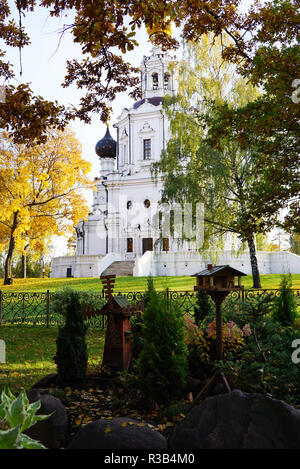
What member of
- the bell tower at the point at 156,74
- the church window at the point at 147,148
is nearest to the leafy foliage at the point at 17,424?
the church window at the point at 147,148

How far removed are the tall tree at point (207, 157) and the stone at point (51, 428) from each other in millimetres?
14070

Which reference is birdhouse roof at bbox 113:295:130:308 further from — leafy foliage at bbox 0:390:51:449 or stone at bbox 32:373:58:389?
leafy foliage at bbox 0:390:51:449

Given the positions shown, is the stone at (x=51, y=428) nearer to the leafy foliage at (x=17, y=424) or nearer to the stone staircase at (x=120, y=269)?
the leafy foliage at (x=17, y=424)

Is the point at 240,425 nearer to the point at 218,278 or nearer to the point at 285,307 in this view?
the point at 218,278

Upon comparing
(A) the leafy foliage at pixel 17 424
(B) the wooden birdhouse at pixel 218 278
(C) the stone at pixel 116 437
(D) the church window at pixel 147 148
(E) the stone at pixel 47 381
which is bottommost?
(E) the stone at pixel 47 381

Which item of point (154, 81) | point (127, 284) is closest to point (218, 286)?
point (127, 284)

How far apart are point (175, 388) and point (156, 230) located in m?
15.6

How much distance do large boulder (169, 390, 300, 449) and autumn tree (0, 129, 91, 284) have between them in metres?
17.8

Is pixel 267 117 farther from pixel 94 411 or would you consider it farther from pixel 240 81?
pixel 240 81

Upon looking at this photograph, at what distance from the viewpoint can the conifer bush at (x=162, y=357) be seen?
4.87 metres

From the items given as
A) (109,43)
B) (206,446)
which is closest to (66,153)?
(109,43)

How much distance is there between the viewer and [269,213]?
9273 millimetres

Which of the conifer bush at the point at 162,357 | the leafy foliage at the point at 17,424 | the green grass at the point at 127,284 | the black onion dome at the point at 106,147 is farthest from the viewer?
the black onion dome at the point at 106,147

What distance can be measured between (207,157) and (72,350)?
14.0 metres
